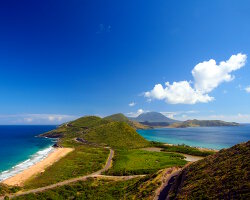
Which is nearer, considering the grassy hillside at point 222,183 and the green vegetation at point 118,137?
the grassy hillside at point 222,183

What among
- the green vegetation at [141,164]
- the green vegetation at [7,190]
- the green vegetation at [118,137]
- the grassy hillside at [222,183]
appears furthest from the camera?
the green vegetation at [118,137]

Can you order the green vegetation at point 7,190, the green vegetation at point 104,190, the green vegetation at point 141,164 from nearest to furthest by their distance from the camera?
the green vegetation at point 104,190 → the green vegetation at point 7,190 → the green vegetation at point 141,164

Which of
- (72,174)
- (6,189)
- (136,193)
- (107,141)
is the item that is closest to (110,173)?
(72,174)

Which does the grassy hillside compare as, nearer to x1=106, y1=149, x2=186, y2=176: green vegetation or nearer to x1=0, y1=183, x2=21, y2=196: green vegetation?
x1=106, y1=149, x2=186, y2=176: green vegetation

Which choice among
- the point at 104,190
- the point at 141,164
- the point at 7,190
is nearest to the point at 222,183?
the point at 104,190

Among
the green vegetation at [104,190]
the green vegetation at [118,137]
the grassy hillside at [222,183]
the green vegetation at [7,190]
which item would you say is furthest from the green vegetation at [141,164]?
the green vegetation at [118,137]

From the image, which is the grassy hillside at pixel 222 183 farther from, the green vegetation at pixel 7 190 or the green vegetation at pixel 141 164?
the green vegetation at pixel 7 190
